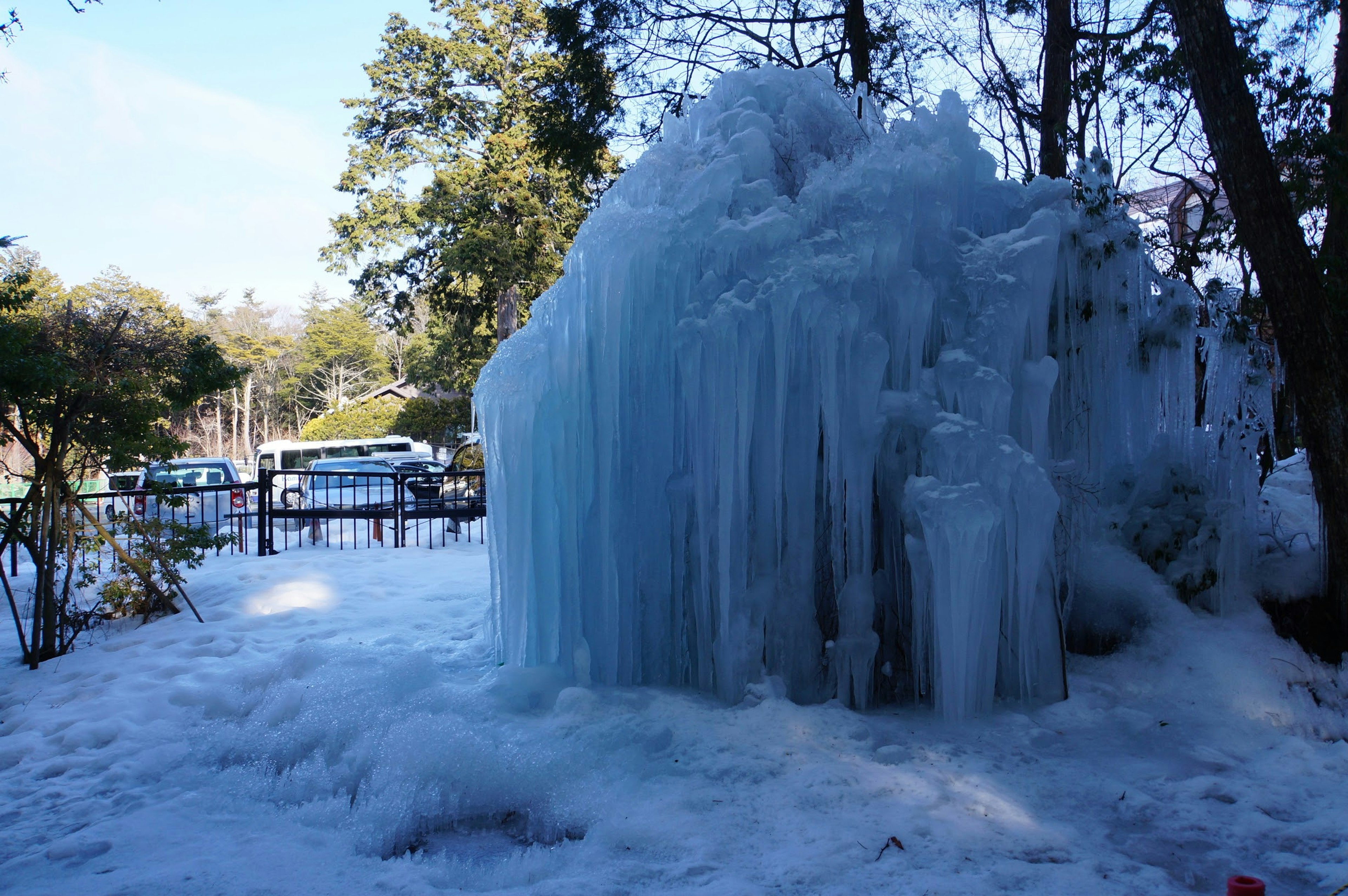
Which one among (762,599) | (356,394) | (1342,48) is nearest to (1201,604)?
(762,599)

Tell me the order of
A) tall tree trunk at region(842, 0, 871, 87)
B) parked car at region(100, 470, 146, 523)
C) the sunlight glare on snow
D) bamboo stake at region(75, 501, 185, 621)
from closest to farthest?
bamboo stake at region(75, 501, 185, 621) < the sunlight glare on snow < tall tree trunk at region(842, 0, 871, 87) < parked car at region(100, 470, 146, 523)

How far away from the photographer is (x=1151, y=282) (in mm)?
5535

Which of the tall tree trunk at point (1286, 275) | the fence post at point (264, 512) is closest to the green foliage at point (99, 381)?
the fence post at point (264, 512)

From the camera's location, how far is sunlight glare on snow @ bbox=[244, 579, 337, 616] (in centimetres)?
727

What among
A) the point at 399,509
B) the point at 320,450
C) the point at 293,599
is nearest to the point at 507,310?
the point at 399,509

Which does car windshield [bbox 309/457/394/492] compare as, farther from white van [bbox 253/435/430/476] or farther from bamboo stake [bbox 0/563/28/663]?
bamboo stake [bbox 0/563/28/663]

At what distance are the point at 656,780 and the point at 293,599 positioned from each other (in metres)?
5.05

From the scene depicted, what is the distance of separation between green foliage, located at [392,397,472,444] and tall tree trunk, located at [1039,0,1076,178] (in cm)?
2197

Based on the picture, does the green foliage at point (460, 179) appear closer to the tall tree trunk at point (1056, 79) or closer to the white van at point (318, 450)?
the white van at point (318, 450)

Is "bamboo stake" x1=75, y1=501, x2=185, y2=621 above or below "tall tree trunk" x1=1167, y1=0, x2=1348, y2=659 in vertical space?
below

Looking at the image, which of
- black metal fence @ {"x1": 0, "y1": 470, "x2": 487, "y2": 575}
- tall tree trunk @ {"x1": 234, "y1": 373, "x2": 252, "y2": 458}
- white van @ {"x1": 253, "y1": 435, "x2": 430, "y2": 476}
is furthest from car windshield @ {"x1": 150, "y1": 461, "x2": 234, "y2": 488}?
tall tree trunk @ {"x1": 234, "y1": 373, "x2": 252, "y2": 458}

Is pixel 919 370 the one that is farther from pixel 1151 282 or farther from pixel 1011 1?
pixel 1011 1

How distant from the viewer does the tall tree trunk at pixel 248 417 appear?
38438 mm

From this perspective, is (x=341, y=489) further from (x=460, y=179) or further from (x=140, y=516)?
(x=460, y=179)
